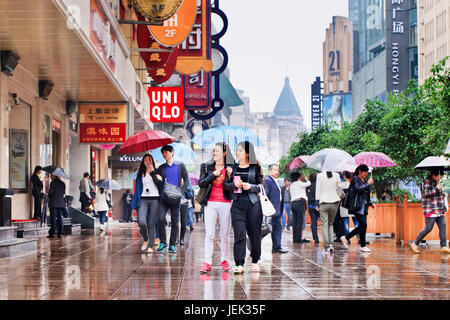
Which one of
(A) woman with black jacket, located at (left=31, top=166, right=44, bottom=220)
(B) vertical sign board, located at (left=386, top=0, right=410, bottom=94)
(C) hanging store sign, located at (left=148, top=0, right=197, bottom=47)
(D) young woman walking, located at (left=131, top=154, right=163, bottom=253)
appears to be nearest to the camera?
(D) young woman walking, located at (left=131, top=154, right=163, bottom=253)

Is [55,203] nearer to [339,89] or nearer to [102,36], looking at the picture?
[102,36]

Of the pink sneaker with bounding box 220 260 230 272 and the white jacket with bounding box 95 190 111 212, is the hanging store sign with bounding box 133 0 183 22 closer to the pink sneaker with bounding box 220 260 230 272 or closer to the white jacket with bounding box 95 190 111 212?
the pink sneaker with bounding box 220 260 230 272

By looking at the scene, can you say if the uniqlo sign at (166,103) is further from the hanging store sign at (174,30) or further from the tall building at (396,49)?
the tall building at (396,49)

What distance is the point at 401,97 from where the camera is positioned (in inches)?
1000

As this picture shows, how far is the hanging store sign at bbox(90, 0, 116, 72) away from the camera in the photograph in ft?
49.7

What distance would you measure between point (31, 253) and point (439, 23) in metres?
84.3

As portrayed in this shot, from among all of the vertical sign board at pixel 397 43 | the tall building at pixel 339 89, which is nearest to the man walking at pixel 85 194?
the vertical sign board at pixel 397 43

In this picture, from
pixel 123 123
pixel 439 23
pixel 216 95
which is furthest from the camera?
Result: pixel 439 23

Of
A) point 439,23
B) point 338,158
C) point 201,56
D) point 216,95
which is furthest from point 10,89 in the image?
point 439,23

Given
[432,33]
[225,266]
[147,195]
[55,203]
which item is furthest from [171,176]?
[432,33]

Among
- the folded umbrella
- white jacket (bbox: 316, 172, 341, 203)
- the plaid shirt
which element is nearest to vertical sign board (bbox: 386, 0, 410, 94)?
the folded umbrella

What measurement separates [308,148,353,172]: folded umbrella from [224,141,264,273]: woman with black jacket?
20.2ft

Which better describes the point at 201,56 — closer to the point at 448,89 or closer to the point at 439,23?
the point at 448,89

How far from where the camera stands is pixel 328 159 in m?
16.9
